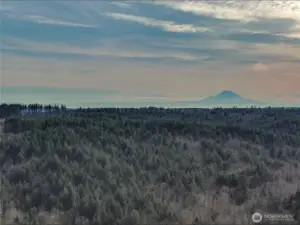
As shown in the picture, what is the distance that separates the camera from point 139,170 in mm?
9453

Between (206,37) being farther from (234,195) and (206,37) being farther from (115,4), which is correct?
(234,195)

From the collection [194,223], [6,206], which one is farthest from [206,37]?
[6,206]

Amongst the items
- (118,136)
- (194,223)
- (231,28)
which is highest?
(231,28)

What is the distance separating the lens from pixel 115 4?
9.05 metres

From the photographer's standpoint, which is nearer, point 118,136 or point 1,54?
point 1,54

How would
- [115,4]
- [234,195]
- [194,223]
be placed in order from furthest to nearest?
[115,4] → [234,195] → [194,223]

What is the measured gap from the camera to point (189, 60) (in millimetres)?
9539

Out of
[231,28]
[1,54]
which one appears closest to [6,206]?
[1,54]

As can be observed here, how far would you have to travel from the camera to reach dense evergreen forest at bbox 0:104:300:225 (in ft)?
24.9

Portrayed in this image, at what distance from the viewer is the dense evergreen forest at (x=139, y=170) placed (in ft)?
24.9

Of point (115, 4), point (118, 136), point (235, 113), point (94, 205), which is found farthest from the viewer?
point (235, 113)

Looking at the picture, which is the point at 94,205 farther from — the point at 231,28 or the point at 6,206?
the point at 231,28

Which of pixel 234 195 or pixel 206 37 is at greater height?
pixel 206 37

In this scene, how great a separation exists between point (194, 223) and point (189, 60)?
3.56 metres
